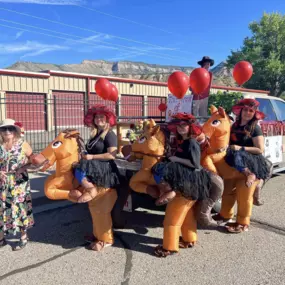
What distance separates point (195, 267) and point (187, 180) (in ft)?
2.93

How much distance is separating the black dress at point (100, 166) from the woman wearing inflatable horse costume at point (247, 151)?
4.74 ft

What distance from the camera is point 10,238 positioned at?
400cm

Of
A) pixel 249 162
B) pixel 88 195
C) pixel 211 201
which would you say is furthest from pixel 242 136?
pixel 88 195

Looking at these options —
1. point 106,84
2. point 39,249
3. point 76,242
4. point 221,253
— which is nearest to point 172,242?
point 221,253

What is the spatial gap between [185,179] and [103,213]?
41.9 inches

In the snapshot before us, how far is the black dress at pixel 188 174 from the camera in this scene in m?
3.17

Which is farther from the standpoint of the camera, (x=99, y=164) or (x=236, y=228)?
(x=236, y=228)

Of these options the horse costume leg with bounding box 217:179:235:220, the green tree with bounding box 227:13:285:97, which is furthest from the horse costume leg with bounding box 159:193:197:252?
the green tree with bounding box 227:13:285:97

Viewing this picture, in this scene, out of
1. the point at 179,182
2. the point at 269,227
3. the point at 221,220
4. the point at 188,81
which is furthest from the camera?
the point at 188,81

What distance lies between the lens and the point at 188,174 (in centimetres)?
319

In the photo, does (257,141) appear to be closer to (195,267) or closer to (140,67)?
(195,267)

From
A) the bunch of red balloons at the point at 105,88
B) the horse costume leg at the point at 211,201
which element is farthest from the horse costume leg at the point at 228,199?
the bunch of red balloons at the point at 105,88

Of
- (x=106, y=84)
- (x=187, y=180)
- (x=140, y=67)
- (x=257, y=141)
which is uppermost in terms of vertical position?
(x=140, y=67)

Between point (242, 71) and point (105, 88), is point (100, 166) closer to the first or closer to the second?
point (105, 88)
